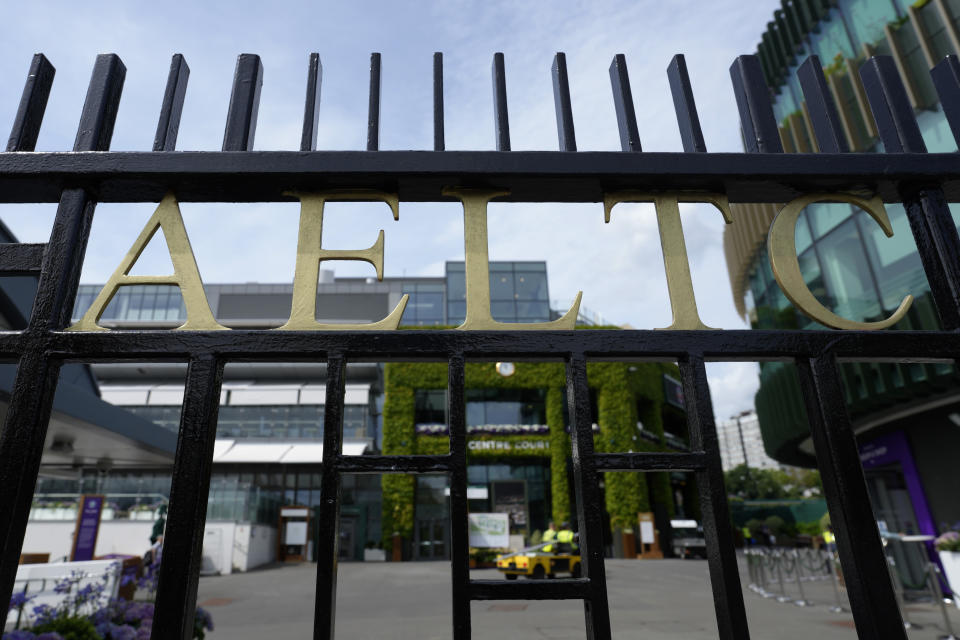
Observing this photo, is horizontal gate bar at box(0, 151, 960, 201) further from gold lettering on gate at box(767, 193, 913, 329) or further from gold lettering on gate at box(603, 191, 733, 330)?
gold lettering on gate at box(767, 193, 913, 329)

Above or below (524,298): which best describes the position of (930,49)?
below

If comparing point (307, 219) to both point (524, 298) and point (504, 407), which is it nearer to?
point (504, 407)

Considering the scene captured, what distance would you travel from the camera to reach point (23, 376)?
189 cm

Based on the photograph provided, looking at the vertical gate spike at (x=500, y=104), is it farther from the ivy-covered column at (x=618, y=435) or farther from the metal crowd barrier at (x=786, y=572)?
the ivy-covered column at (x=618, y=435)

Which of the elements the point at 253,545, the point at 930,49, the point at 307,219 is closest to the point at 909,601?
the point at 930,49

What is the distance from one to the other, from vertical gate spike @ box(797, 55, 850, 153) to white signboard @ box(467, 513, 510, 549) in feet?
75.4

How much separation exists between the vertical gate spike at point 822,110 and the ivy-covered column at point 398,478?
26.5 metres

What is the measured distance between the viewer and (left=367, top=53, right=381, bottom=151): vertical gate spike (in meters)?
2.32

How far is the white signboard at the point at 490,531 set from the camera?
23547 millimetres

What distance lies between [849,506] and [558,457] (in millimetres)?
27485

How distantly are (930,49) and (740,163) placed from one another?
44.9 feet

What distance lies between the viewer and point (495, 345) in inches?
79.7

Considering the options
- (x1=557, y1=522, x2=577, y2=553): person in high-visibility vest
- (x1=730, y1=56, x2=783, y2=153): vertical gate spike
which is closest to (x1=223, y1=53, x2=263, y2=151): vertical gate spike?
(x1=730, y1=56, x2=783, y2=153): vertical gate spike

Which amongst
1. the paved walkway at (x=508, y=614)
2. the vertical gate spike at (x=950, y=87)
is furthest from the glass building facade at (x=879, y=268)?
the vertical gate spike at (x=950, y=87)
